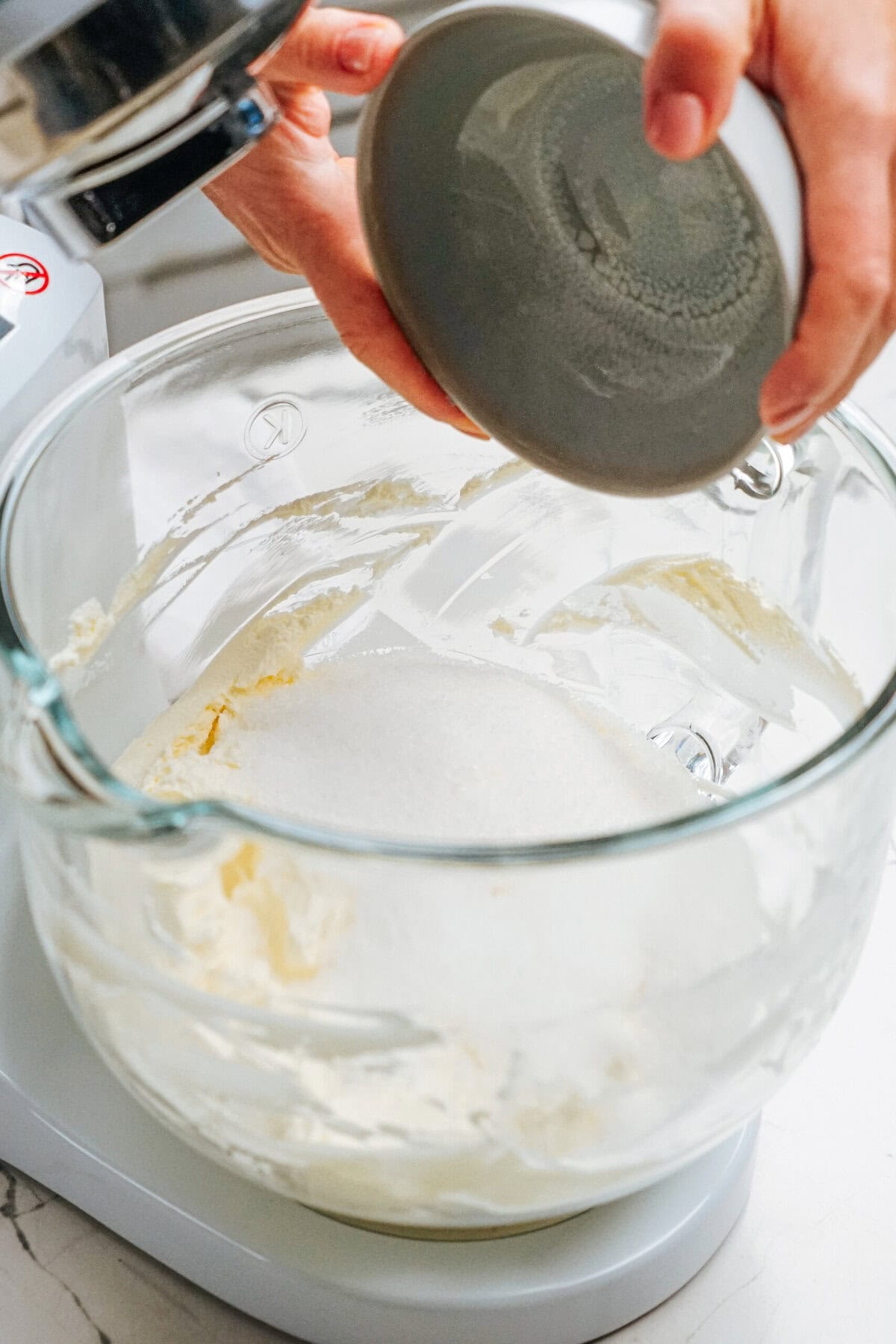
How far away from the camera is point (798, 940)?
17.4 inches

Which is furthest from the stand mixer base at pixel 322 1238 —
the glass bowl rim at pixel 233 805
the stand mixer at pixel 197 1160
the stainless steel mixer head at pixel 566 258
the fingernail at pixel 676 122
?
the fingernail at pixel 676 122

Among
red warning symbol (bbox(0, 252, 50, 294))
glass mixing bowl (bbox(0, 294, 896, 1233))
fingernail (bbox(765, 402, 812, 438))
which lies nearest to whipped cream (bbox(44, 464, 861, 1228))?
glass mixing bowl (bbox(0, 294, 896, 1233))

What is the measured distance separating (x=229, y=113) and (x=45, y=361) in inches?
9.0

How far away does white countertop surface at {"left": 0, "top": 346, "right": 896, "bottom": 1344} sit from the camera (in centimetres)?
57

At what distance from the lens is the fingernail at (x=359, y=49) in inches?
20.1

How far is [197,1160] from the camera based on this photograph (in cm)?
57

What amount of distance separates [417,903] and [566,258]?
0.28 meters

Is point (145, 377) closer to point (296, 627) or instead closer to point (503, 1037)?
point (296, 627)

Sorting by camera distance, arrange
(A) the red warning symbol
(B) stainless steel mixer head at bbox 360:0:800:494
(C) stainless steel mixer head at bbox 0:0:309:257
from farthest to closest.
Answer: (A) the red warning symbol, (B) stainless steel mixer head at bbox 360:0:800:494, (C) stainless steel mixer head at bbox 0:0:309:257

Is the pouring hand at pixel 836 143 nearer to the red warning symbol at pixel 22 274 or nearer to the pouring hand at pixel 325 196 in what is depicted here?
the pouring hand at pixel 325 196

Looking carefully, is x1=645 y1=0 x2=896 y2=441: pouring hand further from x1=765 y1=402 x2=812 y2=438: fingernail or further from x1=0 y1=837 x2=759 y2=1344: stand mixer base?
x1=0 y1=837 x2=759 y2=1344: stand mixer base

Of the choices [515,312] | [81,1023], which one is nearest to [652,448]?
[515,312]

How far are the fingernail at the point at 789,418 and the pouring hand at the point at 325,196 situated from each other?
198 millimetres

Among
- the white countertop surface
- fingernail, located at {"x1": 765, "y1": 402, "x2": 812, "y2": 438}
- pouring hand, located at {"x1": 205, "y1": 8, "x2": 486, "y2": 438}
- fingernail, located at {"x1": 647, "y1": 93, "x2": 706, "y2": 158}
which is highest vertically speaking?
fingernail, located at {"x1": 647, "y1": 93, "x2": 706, "y2": 158}
